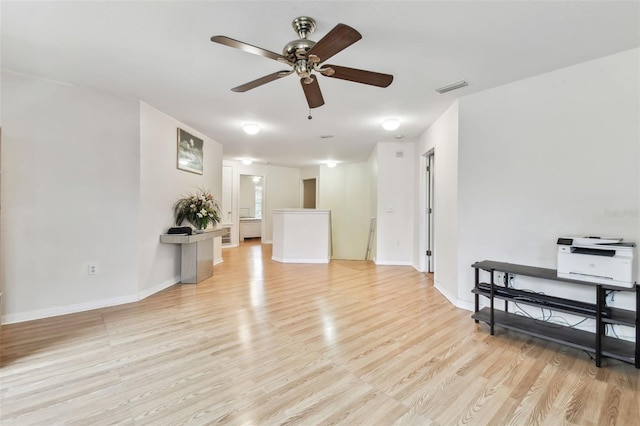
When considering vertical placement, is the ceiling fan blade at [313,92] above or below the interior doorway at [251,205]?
above

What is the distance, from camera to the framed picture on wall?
13.9 ft

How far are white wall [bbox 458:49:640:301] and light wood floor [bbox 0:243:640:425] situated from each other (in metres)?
0.93

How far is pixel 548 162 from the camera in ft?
8.73

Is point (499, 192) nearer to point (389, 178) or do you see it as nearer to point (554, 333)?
point (554, 333)

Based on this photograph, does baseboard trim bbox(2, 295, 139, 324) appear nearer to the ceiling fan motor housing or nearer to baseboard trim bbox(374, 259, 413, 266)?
the ceiling fan motor housing

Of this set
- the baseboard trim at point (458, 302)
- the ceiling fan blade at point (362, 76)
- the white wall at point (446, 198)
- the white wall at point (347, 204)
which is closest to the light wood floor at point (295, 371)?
the baseboard trim at point (458, 302)

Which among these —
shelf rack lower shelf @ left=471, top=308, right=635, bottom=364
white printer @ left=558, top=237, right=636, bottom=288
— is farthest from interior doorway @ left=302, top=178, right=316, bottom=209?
white printer @ left=558, top=237, right=636, bottom=288

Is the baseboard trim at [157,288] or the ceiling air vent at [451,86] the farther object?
the baseboard trim at [157,288]

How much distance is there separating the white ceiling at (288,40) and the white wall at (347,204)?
4.15 meters

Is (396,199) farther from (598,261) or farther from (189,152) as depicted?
(189,152)

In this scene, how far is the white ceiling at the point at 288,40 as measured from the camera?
5.91 feet

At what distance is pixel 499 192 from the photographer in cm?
295

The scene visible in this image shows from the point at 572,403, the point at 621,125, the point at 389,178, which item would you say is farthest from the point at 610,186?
the point at 389,178

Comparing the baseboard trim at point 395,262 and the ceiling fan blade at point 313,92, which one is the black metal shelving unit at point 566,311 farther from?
the baseboard trim at point 395,262
